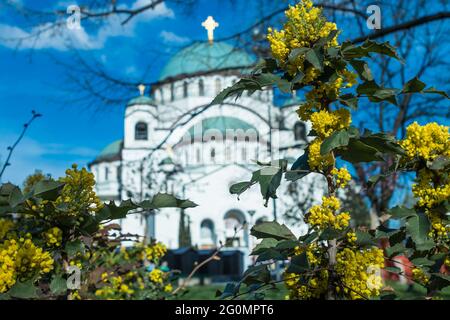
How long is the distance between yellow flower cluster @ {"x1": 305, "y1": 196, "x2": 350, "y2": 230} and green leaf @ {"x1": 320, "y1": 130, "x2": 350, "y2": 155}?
0.17 metres

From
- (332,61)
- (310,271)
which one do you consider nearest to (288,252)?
(310,271)

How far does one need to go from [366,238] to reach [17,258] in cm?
107

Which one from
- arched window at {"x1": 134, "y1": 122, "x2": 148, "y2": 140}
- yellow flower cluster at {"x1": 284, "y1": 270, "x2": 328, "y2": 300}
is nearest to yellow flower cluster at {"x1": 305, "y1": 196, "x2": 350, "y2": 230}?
yellow flower cluster at {"x1": 284, "y1": 270, "x2": 328, "y2": 300}

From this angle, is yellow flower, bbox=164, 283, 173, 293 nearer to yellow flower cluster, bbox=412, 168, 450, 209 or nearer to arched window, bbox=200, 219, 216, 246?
yellow flower cluster, bbox=412, 168, 450, 209

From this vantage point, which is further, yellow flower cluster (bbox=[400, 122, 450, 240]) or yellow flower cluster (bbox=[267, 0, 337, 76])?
yellow flower cluster (bbox=[400, 122, 450, 240])

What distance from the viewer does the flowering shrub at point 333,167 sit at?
1.48m

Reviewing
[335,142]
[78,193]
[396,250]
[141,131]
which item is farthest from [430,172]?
[141,131]

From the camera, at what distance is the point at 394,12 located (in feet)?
31.9

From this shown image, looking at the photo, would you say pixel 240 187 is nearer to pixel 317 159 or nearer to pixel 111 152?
pixel 317 159

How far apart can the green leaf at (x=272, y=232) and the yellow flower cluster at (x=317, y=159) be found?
9.6 inches

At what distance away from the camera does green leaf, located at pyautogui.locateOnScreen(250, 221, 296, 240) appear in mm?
1622

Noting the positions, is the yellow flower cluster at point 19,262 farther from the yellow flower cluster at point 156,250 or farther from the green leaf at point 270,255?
the yellow flower cluster at point 156,250

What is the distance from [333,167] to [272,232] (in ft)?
0.98

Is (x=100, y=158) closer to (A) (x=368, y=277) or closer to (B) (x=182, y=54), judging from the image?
(B) (x=182, y=54)
